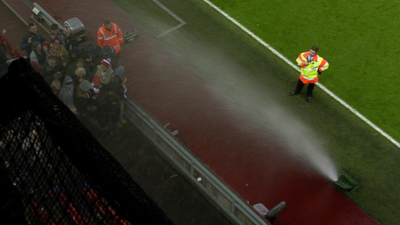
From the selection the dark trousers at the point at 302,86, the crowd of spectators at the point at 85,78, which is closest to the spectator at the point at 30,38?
the crowd of spectators at the point at 85,78

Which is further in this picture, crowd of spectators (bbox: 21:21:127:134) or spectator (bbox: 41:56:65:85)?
spectator (bbox: 41:56:65:85)

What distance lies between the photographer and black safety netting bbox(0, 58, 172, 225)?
6.27ft

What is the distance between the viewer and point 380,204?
10.4 m

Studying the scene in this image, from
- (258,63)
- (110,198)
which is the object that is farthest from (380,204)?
(110,198)

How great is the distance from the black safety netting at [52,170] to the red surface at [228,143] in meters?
8.17

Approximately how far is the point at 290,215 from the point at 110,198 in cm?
854

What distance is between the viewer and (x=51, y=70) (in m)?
10.3

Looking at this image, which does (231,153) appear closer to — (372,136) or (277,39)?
(372,136)

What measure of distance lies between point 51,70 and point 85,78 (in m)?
0.70

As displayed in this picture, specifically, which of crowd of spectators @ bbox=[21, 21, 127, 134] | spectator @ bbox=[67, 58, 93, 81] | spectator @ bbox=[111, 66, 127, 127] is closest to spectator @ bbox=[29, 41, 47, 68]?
crowd of spectators @ bbox=[21, 21, 127, 134]

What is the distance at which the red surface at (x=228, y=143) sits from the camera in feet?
33.6

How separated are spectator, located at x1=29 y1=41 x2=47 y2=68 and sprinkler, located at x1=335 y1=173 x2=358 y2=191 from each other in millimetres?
6686

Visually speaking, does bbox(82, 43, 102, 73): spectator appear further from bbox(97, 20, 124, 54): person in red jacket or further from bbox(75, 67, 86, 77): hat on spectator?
bbox(75, 67, 86, 77): hat on spectator

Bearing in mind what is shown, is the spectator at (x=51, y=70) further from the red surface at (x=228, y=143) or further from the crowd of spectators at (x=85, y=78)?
the red surface at (x=228, y=143)
